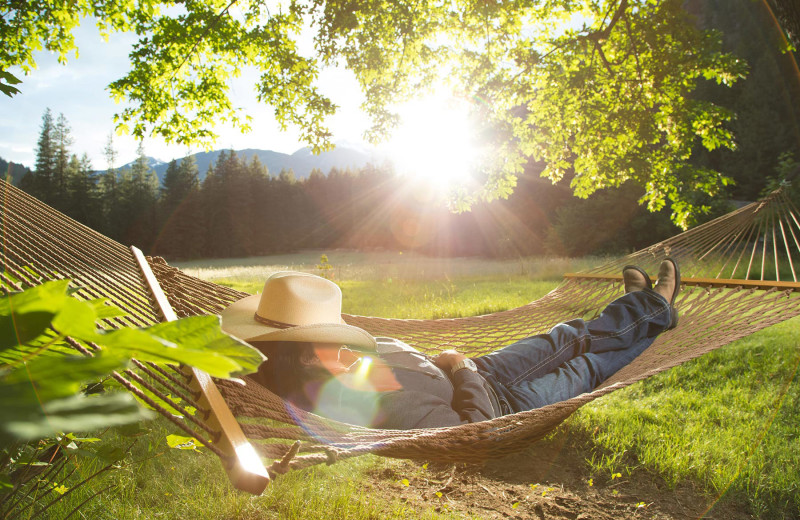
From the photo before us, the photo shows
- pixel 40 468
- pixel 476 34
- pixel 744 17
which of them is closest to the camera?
pixel 40 468

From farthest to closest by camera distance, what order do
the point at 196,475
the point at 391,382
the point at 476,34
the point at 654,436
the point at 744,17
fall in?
the point at 744,17
the point at 476,34
the point at 654,436
the point at 196,475
the point at 391,382

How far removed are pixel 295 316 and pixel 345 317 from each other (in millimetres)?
715

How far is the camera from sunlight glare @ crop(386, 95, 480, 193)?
5391 mm

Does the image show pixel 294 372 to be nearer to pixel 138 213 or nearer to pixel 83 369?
pixel 83 369

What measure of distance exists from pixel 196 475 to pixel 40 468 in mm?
1324

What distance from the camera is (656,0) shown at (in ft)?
15.8

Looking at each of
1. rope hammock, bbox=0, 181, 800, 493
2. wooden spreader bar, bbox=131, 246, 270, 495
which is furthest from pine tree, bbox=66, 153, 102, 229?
wooden spreader bar, bbox=131, 246, 270, 495

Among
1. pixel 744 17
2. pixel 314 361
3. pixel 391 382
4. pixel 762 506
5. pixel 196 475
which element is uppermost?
pixel 744 17

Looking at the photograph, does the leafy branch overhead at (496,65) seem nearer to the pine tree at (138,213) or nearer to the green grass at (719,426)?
the green grass at (719,426)

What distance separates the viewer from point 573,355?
2.26m

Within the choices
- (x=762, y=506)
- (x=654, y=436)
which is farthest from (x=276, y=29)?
(x=762, y=506)

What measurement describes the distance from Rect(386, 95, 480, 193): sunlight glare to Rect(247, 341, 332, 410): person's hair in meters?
4.10

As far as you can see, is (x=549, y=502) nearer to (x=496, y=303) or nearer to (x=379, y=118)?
(x=496, y=303)

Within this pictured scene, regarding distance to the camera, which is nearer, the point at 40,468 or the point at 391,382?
the point at 40,468
